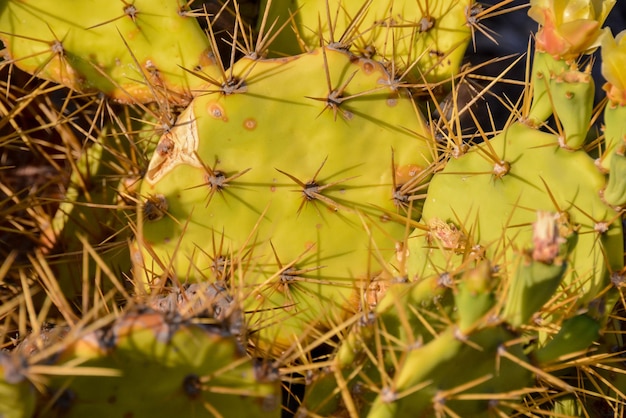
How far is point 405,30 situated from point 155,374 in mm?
931

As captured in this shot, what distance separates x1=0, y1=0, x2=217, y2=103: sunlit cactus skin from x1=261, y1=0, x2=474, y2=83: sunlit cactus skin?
19 cm

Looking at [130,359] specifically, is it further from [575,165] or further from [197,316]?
[575,165]

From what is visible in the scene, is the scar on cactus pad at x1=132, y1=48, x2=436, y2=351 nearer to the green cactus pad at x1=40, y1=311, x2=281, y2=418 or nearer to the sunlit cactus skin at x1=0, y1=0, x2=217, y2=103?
the sunlit cactus skin at x1=0, y1=0, x2=217, y2=103

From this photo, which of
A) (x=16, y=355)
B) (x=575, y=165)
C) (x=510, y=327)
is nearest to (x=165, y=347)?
(x=16, y=355)

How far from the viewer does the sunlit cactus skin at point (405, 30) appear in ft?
5.01

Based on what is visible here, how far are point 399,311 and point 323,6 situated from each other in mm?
821

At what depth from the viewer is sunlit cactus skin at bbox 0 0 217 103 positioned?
1479 millimetres

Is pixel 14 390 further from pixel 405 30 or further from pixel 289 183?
pixel 405 30

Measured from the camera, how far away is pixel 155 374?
0.93 m

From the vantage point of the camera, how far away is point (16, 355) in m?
0.83

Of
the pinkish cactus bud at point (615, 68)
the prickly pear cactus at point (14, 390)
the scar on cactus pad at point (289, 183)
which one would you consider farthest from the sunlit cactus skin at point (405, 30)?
the prickly pear cactus at point (14, 390)

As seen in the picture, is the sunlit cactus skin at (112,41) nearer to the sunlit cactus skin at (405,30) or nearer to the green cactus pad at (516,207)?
the sunlit cactus skin at (405,30)

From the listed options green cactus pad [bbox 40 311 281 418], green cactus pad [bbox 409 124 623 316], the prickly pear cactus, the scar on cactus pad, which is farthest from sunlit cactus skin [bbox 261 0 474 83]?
the prickly pear cactus

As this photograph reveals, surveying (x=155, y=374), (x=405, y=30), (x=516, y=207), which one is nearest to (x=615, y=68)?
(x=516, y=207)
